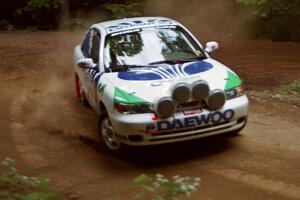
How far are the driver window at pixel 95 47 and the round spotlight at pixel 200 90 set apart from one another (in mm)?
2101

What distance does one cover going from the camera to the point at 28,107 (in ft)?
34.1

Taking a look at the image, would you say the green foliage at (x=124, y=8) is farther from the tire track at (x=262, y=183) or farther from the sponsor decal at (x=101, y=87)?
the tire track at (x=262, y=183)

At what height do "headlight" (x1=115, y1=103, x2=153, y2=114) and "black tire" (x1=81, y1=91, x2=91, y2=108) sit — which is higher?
"headlight" (x1=115, y1=103, x2=153, y2=114)

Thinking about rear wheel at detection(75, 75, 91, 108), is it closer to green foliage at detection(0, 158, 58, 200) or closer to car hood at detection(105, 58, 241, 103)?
car hood at detection(105, 58, 241, 103)

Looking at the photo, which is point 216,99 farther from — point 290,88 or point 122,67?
point 290,88

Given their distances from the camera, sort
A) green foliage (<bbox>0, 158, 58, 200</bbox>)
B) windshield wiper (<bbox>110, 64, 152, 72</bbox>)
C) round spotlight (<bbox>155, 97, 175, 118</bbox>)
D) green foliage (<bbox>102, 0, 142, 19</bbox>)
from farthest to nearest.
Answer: green foliage (<bbox>102, 0, 142, 19</bbox>), windshield wiper (<bbox>110, 64, 152, 72</bbox>), round spotlight (<bbox>155, 97, 175, 118</bbox>), green foliage (<bbox>0, 158, 58, 200</bbox>)

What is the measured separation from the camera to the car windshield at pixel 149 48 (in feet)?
25.7

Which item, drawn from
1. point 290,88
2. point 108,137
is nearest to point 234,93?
point 108,137

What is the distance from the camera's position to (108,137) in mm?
7445

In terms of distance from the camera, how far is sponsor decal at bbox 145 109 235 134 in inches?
264

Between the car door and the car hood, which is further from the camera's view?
the car door

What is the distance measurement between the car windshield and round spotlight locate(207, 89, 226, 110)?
116 cm

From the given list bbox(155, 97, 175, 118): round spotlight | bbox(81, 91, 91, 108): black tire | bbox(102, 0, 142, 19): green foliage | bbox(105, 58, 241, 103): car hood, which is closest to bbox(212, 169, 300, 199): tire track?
bbox(155, 97, 175, 118): round spotlight

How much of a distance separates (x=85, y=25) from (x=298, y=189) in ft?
49.7
